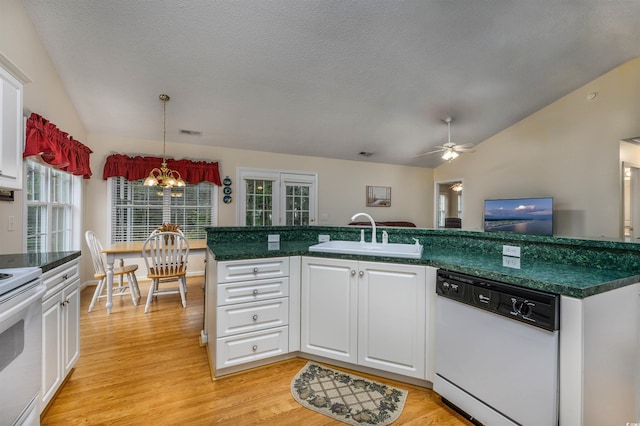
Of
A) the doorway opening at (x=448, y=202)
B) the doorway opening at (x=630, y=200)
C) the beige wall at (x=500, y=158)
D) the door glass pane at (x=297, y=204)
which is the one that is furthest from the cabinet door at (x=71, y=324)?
the doorway opening at (x=630, y=200)

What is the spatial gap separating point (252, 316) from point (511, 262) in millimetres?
1719

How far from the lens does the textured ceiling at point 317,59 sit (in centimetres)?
256

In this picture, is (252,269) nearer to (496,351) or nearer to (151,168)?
(496,351)

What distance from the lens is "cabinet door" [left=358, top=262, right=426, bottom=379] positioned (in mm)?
1765

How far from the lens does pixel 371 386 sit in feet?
6.04

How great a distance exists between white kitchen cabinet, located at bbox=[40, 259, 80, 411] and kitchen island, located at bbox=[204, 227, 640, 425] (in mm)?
891

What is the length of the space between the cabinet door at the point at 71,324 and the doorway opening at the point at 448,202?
5277 mm

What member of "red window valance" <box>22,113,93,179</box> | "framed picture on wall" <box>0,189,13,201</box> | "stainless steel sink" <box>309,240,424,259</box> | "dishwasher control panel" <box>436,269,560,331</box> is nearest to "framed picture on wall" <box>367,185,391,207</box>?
"stainless steel sink" <box>309,240,424,259</box>

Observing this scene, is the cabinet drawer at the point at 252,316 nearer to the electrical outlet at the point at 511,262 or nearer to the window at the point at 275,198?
the electrical outlet at the point at 511,262

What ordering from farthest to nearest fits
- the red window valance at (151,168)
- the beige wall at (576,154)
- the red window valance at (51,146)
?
the red window valance at (151,168) → the beige wall at (576,154) → the red window valance at (51,146)

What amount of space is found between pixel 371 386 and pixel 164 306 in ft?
9.08

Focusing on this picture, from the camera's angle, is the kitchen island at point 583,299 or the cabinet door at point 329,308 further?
the cabinet door at point 329,308

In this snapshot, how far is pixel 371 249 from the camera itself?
2205mm

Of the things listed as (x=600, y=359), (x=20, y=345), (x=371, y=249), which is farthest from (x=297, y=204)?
(x=600, y=359)
